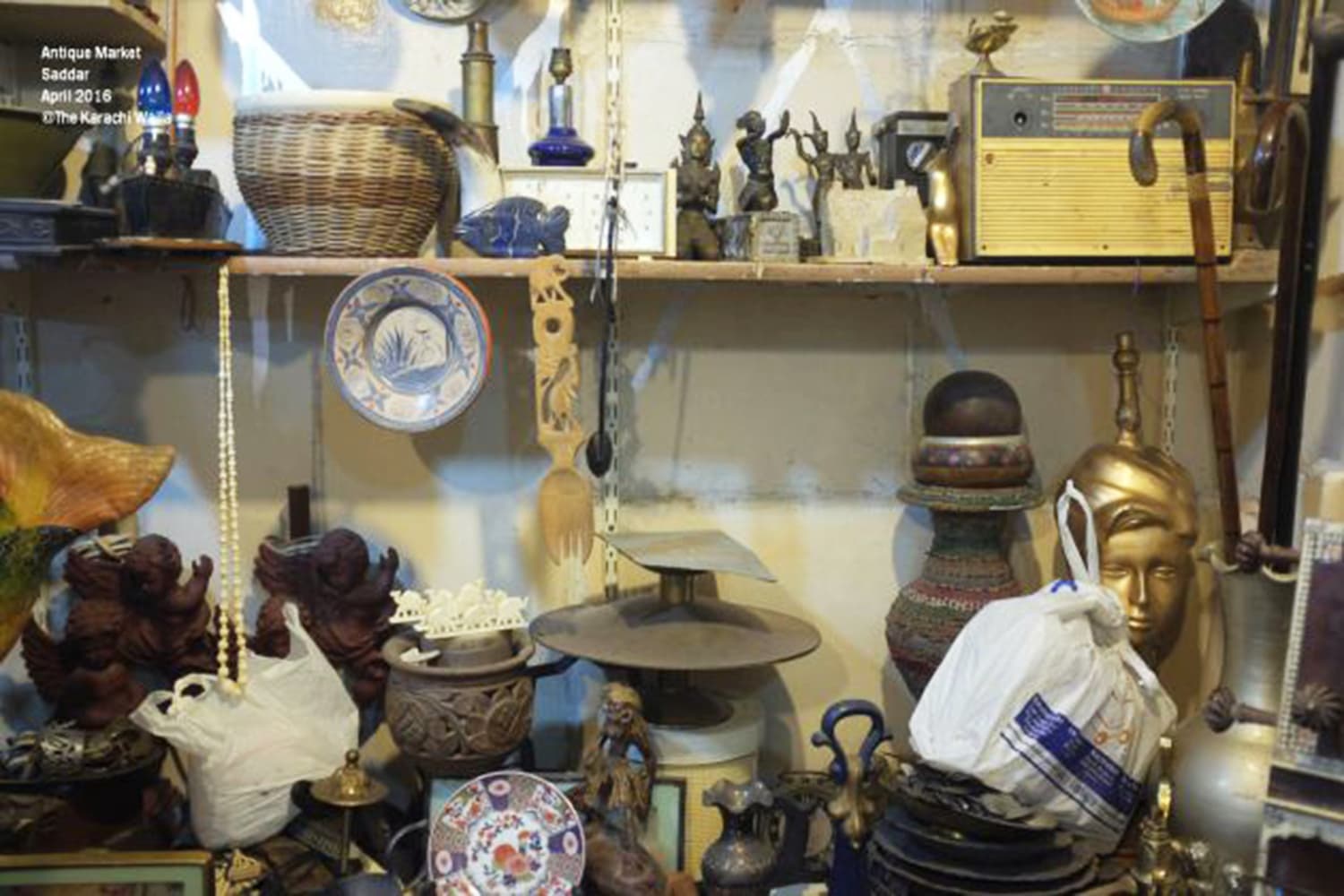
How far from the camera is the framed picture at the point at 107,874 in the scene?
1.41m

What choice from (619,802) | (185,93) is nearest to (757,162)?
(185,93)

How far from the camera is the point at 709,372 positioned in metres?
1.89

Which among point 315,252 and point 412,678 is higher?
point 315,252

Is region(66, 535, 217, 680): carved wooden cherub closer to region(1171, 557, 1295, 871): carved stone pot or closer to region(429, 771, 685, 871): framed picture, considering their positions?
region(429, 771, 685, 871): framed picture

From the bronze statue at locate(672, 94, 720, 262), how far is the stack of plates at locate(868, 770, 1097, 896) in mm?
787

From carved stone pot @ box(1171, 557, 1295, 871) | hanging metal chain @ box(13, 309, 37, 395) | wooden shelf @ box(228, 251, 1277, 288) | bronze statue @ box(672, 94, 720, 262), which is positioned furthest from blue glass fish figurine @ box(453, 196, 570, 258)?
carved stone pot @ box(1171, 557, 1295, 871)

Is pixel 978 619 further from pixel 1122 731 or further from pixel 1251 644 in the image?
pixel 1251 644

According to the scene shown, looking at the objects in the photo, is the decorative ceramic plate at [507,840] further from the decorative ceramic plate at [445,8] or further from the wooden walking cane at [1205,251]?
the decorative ceramic plate at [445,8]

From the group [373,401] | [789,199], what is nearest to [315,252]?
[373,401]

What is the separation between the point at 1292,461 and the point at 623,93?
1078 mm

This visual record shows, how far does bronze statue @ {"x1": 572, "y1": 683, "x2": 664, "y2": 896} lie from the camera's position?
1.49 meters

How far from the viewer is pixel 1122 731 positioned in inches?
56.3

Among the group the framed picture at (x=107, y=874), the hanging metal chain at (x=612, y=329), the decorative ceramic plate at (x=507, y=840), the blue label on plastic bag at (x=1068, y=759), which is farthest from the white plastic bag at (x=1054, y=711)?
the framed picture at (x=107, y=874)

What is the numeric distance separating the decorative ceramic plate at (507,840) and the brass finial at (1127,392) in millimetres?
983
